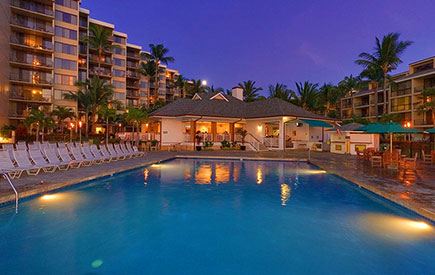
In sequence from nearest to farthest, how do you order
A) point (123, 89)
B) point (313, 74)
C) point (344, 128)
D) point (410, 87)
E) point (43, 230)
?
point (43, 230) < point (344, 128) < point (410, 87) < point (123, 89) < point (313, 74)

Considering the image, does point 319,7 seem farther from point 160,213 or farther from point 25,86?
point 160,213

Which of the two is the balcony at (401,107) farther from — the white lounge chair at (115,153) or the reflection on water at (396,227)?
the white lounge chair at (115,153)

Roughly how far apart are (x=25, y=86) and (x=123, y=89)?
54.4 ft

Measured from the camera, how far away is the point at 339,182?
10750 millimetres

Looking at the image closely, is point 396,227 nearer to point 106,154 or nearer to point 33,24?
point 106,154

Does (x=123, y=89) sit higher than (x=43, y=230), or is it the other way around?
(x=123, y=89)

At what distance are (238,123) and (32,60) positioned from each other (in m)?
29.0

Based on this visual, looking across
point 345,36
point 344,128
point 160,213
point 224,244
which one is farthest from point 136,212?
point 345,36

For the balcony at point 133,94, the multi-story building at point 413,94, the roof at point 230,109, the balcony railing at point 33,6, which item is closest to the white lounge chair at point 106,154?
the roof at point 230,109

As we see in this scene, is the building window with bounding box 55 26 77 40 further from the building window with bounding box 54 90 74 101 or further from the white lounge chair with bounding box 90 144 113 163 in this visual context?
the white lounge chair with bounding box 90 144 113 163

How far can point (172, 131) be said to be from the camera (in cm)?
2562

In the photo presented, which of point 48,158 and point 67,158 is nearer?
point 48,158

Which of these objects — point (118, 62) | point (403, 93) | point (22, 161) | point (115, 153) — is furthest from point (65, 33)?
point (403, 93)

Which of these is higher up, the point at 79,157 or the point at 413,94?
the point at 413,94
